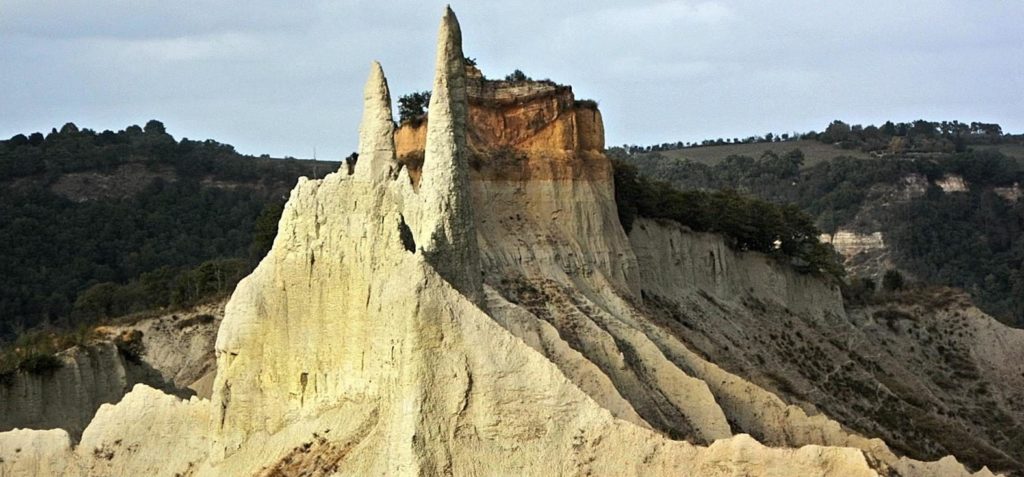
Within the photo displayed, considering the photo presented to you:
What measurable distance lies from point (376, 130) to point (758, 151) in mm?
140285

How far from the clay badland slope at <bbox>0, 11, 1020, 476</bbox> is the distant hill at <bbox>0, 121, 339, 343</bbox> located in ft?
108

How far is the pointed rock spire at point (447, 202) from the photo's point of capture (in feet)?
93.8

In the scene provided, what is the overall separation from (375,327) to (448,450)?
104 inches

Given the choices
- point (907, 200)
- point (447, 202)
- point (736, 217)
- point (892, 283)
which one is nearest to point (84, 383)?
point (447, 202)

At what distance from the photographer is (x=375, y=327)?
27.1m

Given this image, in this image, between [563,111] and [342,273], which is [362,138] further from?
[563,111]

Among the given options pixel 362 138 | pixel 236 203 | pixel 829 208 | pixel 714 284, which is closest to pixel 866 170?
pixel 829 208

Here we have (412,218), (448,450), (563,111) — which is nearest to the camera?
(448,450)

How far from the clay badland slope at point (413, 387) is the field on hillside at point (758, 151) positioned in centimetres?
11964

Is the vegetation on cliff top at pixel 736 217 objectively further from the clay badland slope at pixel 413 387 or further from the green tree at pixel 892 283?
the clay badland slope at pixel 413 387

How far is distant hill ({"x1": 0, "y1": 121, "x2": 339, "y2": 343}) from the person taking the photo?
271ft

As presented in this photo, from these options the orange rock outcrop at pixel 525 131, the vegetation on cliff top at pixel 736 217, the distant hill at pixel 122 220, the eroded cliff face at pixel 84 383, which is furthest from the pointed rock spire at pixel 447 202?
the distant hill at pixel 122 220

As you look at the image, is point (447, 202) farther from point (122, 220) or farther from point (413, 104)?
point (122, 220)

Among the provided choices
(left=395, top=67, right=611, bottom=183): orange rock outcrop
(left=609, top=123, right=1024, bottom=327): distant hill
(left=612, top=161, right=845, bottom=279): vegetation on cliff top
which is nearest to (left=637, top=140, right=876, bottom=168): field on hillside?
(left=609, top=123, right=1024, bottom=327): distant hill
